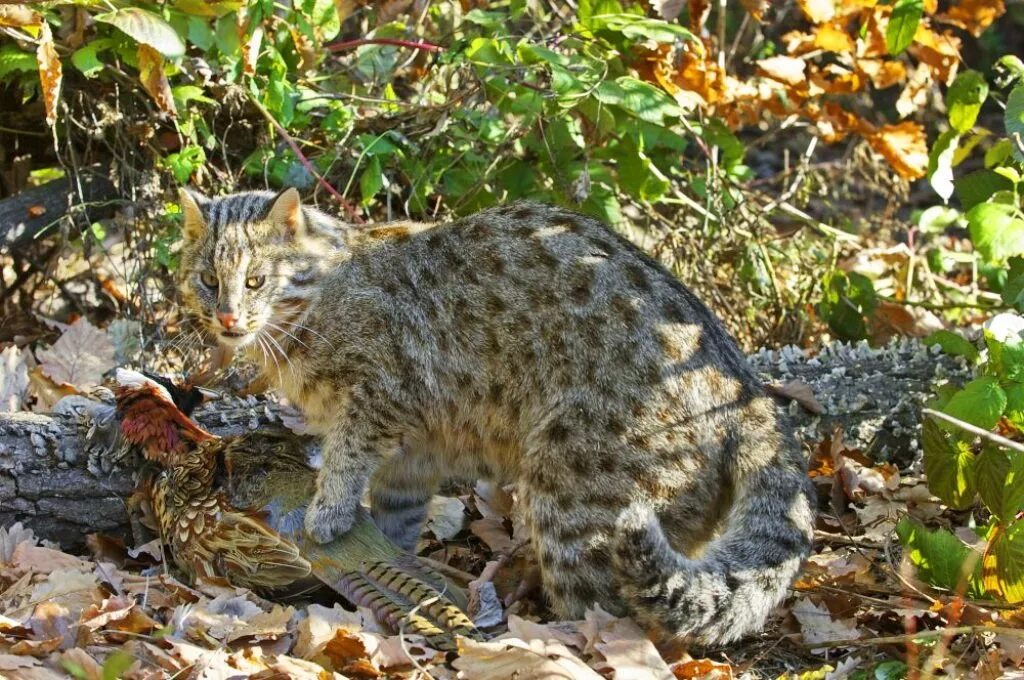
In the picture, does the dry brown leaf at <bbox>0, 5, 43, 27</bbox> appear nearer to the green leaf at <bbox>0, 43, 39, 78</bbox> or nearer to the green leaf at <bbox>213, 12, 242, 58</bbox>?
the green leaf at <bbox>0, 43, 39, 78</bbox>

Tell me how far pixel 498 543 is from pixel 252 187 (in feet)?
8.19

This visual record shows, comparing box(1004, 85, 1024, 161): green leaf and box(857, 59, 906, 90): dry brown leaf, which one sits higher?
box(1004, 85, 1024, 161): green leaf

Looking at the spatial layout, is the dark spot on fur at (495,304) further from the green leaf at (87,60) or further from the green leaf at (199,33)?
the green leaf at (87,60)

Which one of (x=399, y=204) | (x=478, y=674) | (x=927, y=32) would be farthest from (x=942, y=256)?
(x=478, y=674)

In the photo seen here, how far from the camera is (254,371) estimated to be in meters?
5.99

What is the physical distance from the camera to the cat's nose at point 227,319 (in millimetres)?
4629

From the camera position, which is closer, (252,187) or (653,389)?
(653,389)

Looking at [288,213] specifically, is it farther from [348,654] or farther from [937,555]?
[937,555]

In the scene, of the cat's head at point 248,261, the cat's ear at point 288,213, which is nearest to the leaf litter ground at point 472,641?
the cat's head at point 248,261

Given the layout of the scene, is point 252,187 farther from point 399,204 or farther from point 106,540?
point 106,540

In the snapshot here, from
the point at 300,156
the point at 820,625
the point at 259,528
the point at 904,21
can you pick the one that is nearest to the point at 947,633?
the point at 820,625

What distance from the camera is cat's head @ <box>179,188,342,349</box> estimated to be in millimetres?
4703

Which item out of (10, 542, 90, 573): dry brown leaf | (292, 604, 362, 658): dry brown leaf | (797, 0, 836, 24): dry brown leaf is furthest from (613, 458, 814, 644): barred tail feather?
(797, 0, 836, 24): dry brown leaf

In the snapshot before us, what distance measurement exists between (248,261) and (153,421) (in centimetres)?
73
